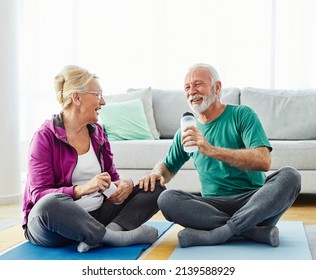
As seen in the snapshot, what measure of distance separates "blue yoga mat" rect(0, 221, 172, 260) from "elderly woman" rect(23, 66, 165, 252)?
3 centimetres

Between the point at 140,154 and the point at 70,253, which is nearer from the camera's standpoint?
the point at 70,253

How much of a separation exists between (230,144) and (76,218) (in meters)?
Result: 0.71

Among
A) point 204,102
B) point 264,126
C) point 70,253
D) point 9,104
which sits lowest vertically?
point 70,253

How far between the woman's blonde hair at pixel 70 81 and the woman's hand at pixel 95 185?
39 centimetres

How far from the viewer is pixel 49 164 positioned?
2.38m

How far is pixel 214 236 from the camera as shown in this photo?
2412mm

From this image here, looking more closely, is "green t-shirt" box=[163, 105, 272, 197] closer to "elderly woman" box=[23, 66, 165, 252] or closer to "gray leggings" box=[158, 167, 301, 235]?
"gray leggings" box=[158, 167, 301, 235]

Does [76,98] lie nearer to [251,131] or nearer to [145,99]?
[251,131]

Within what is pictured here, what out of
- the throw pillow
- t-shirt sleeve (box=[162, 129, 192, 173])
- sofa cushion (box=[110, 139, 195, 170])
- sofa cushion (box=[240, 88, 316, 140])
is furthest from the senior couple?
sofa cushion (box=[240, 88, 316, 140])

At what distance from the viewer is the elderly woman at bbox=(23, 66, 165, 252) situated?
7.45 feet

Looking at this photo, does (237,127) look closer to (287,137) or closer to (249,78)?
(287,137)

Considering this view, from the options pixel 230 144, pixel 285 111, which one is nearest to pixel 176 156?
pixel 230 144
